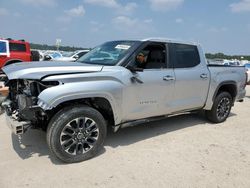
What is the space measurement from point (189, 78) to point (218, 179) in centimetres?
208

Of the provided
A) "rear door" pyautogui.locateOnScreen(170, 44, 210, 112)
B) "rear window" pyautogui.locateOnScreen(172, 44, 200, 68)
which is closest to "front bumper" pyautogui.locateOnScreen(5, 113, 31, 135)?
"rear door" pyautogui.locateOnScreen(170, 44, 210, 112)

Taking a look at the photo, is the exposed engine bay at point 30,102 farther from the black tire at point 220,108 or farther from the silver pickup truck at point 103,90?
the black tire at point 220,108

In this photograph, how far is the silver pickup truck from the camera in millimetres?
3463

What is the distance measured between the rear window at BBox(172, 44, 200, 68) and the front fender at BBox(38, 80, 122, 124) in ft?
4.92

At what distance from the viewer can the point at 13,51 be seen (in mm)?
13297

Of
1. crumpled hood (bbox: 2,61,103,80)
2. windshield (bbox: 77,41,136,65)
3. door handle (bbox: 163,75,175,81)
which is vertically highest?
windshield (bbox: 77,41,136,65)

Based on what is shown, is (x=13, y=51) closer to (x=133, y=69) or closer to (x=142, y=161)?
(x=133, y=69)

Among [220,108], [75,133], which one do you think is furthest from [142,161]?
[220,108]

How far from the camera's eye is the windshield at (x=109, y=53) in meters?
4.25

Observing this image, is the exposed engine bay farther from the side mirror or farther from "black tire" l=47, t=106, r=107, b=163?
the side mirror

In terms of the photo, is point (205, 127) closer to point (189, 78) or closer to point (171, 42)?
point (189, 78)

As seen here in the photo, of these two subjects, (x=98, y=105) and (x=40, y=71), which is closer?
(x=40, y=71)

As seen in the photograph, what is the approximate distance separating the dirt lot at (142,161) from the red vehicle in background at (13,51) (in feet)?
28.1

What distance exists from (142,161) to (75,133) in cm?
109
